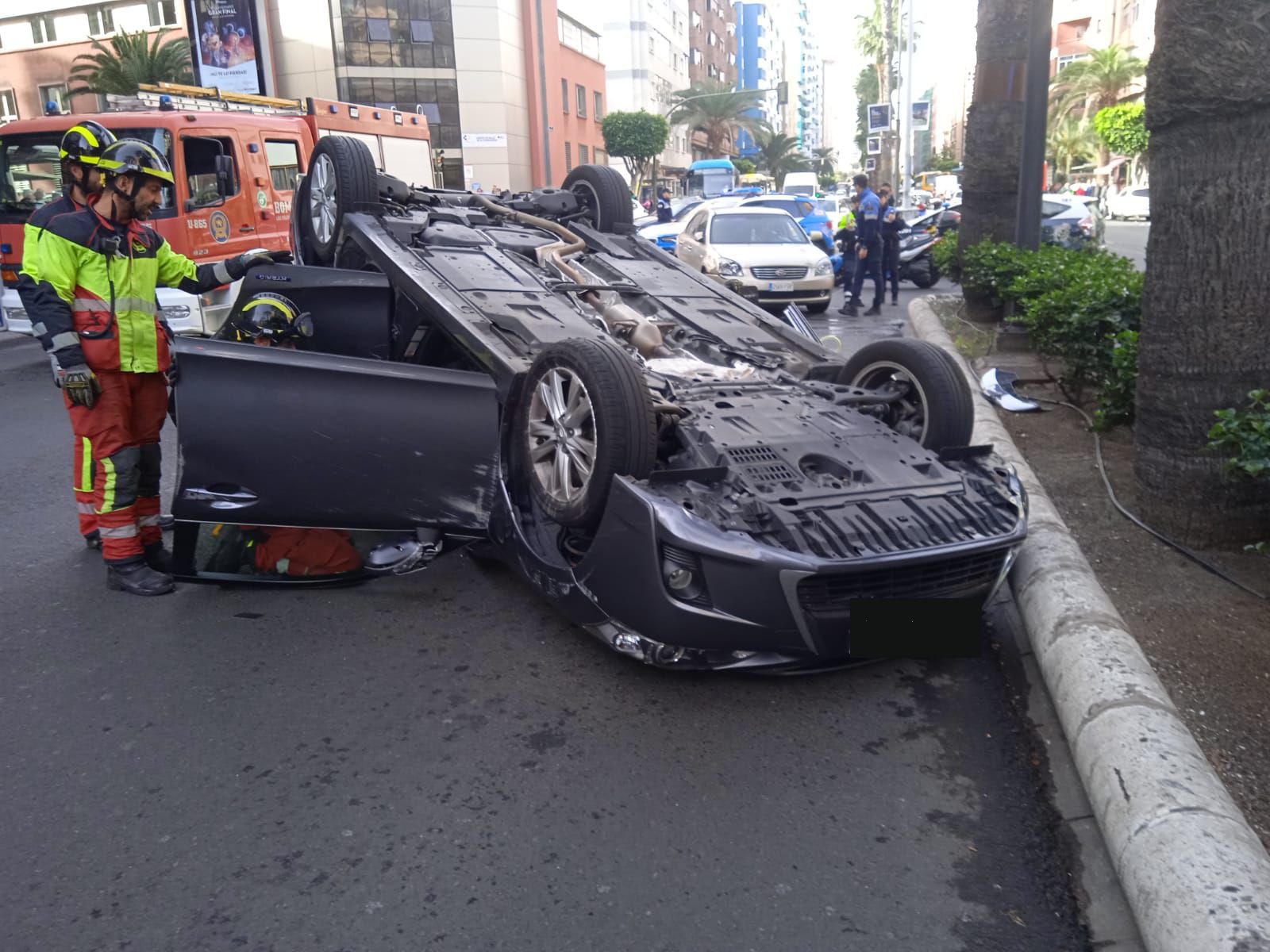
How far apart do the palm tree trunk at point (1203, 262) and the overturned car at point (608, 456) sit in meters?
0.90

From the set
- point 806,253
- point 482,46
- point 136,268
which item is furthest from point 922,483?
point 482,46

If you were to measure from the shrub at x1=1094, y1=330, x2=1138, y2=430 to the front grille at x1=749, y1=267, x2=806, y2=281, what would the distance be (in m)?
7.87

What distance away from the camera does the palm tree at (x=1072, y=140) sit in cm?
6031

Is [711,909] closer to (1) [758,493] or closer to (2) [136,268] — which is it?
(1) [758,493]

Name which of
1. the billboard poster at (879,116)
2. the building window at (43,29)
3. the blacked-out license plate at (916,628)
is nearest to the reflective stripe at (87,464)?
the blacked-out license plate at (916,628)

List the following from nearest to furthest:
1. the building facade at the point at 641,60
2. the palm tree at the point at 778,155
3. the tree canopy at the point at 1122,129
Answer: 1. the tree canopy at the point at 1122,129
2. the building facade at the point at 641,60
3. the palm tree at the point at 778,155

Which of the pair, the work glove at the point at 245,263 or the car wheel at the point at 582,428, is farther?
the work glove at the point at 245,263

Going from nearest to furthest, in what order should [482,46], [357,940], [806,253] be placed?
[357,940]
[806,253]
[482,46]

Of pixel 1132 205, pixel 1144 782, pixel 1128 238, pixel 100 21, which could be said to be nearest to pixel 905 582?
pixel 1144 782

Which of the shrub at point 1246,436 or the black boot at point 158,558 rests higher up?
the shrub at point 1246,436

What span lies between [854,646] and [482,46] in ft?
135

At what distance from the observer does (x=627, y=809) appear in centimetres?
307

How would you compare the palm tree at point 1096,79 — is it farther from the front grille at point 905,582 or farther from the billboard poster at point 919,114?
the front grille at point 905,582

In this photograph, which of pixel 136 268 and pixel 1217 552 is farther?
pixel 136 268
